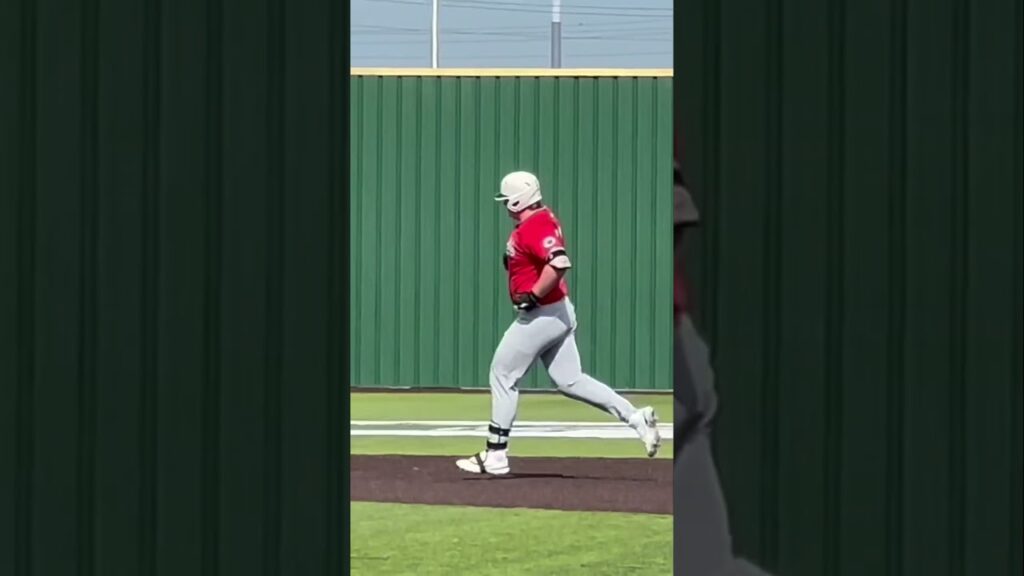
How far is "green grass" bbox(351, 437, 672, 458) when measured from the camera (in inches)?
547

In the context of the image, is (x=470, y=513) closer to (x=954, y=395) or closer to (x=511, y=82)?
(x=954, y=395)

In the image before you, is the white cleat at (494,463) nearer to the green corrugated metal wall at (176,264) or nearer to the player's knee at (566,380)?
the player's knee at (566,380)

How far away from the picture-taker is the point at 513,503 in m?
10.6

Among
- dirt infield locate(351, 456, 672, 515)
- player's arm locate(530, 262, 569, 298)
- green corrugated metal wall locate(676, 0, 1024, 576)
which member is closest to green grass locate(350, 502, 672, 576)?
dirt infield locate(351, 456, 672, 515)

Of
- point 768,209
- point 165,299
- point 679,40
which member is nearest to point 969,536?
point 768,209

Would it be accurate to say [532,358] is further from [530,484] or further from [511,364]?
[530,484]

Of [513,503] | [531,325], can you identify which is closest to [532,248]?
[531,325]

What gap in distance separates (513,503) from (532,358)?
1544 mm

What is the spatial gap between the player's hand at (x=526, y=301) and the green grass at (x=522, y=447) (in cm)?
205

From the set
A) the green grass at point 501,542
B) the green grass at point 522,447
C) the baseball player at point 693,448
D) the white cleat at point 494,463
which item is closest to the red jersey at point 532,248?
the white cleat at point 494,463

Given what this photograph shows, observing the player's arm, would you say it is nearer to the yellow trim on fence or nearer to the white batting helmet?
the white batting helmet

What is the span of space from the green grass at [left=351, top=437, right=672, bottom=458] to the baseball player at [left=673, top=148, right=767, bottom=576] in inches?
346

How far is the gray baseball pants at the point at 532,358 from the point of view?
1183cm

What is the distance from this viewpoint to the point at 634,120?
20.5 meters
